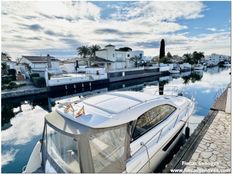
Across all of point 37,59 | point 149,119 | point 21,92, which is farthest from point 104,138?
point 37,59

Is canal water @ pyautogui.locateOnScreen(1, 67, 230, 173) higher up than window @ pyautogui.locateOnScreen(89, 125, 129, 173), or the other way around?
window @ pyautogui.locateOnScreen(89, 125, 129, 173)

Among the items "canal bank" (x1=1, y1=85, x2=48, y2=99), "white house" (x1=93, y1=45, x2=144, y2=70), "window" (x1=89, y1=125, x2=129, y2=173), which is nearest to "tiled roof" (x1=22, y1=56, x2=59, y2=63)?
"white house" (x1=93, y1=45, x2=144, y2=70)

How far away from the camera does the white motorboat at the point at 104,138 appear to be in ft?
6.47

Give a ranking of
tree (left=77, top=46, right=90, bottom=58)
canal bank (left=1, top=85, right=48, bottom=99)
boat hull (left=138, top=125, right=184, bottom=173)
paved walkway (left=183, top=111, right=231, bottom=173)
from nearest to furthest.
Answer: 1. boat hull (left=138, top=125, right=184, bottom=173)
2. paved walkway (left=183, top=111, right=231, bottom=173)
3. canal bank (left=1, top=85, right=48, bottom=99)
4. tree (left=77, top=46, right=90, bottom=58)

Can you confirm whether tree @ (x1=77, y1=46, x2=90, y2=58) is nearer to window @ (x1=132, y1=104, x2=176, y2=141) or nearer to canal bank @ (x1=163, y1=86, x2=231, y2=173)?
canal bank @ (x1=163, y1=86, x2=231, y2=173)

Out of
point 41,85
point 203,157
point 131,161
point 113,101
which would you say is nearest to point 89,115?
point 113,101

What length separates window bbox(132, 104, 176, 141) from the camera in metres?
2.86

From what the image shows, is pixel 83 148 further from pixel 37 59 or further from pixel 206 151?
pixel 37 59

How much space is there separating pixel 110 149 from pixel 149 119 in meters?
1.19

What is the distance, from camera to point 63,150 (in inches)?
85.3

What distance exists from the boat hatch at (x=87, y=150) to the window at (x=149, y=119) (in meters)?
0.51

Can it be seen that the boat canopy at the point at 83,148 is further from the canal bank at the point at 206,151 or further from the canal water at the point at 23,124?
the canal water at the point at 23,124

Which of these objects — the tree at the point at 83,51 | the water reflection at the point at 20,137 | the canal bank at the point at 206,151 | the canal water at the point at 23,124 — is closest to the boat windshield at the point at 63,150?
the canal bank at the point at 206,151

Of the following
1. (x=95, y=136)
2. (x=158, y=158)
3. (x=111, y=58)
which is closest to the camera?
(x=95, y=136)
